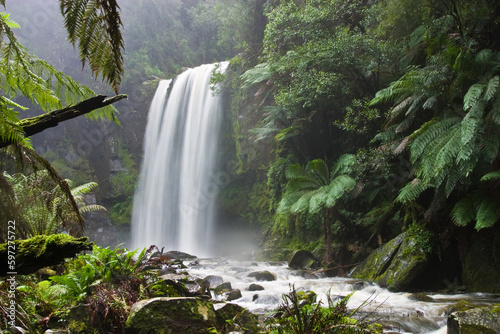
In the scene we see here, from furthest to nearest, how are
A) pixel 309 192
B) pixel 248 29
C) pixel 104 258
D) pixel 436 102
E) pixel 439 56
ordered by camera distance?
1. pixel 248 29
2. pixel 309 192
3. pixel 439 56
4. pixel 436 102
5. pixel 104 258

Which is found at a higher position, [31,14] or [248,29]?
[31,14]

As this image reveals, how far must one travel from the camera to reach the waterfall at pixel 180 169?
682 inches

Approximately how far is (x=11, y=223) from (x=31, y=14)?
29148 mm

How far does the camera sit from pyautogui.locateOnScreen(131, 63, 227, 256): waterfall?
17328 mm

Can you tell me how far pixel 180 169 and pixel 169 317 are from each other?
15.1 m

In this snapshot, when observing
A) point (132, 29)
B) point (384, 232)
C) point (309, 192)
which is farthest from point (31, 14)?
point (384, 232)

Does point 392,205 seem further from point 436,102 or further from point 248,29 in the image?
point 248,29

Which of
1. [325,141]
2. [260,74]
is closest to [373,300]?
[325,141]

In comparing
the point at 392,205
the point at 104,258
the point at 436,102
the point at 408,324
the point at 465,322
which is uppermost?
the point at 436,102

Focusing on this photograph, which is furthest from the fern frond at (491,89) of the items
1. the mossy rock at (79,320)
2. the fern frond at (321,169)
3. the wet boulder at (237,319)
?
the mossy rock at (79,320)

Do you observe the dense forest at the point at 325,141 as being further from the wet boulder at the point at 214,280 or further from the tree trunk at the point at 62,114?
the wet boulder at the point at 214,280

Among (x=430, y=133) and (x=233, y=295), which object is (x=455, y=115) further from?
(x=233, y=295)

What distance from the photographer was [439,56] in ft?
21.2

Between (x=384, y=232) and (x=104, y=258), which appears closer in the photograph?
(x=104, y=258)
